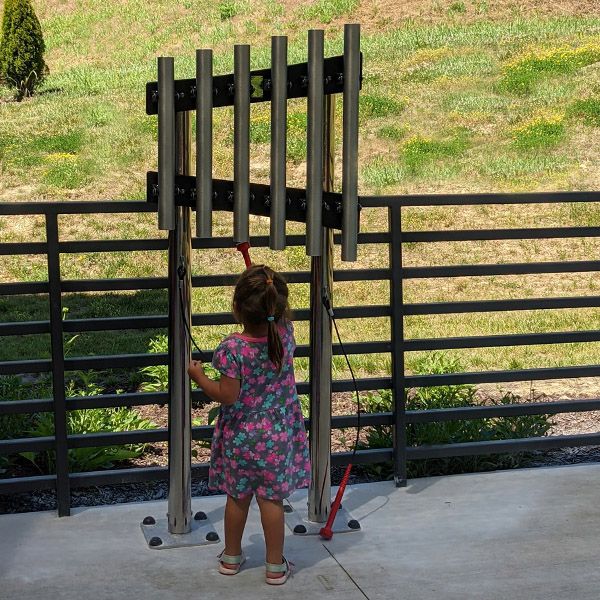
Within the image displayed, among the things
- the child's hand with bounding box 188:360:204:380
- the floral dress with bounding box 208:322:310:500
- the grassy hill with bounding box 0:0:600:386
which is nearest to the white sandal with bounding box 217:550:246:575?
the floral dress with bounding box 208:322:310:500

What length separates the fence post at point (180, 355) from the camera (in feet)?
16.9

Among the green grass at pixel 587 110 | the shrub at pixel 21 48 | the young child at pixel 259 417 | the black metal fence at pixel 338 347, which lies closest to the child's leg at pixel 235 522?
the young child at pixel 259 417

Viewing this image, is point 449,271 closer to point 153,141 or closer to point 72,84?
point 153,141

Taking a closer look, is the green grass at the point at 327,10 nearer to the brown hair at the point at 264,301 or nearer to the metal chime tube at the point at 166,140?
the metal chime tube at the point at 166,140

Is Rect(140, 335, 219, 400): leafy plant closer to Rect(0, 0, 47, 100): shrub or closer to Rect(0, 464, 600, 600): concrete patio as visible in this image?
Rect(0, 464, 600, 600): concrete patio

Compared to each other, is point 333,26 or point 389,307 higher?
point 333,26

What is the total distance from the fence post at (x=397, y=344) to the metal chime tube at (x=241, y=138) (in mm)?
1217

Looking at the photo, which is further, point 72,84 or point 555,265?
point 72,84

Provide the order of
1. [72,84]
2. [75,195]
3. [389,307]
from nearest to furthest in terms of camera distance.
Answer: [389,307], [75,195], [72,84]

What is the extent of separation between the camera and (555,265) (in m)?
6.36

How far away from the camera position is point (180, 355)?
17.2 feet

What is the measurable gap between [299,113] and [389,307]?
13697mm

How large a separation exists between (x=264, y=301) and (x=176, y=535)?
128 cm

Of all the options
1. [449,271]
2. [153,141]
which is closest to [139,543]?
[449,271]
